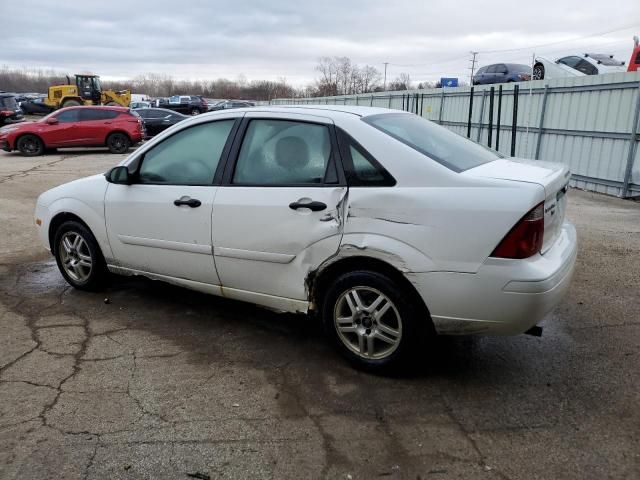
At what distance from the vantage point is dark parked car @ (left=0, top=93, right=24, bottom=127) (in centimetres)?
2677

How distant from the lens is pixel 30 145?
17.9 metres

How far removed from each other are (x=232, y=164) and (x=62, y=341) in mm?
1767

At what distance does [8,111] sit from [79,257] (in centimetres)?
2663

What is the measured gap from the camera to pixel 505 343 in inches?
151

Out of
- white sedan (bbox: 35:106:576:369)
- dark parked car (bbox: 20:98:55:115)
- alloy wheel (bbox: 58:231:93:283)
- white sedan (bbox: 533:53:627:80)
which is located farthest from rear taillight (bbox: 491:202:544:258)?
dark parked car (bbox: 20:98:55:115)

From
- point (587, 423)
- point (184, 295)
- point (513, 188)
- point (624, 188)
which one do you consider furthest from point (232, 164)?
point (624, 188)

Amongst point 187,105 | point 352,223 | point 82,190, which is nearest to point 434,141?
point 352,223

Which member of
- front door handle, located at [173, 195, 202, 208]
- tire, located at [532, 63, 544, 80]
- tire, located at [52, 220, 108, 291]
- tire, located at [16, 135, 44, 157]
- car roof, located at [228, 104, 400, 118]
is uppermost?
tire, located at [532, 63, 544, 80]

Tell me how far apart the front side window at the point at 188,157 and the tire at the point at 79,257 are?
2.93ft

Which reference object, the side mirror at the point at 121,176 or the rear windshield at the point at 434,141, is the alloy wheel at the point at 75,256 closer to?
the side mirror at the point at 121,176

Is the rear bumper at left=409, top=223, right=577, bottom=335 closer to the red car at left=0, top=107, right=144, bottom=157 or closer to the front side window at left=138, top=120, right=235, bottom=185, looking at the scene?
the front side window at left=138, top=120, right=235, bottom=185

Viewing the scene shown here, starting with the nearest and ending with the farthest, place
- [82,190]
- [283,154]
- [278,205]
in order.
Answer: [278,205]
[283,154]
[82,190]

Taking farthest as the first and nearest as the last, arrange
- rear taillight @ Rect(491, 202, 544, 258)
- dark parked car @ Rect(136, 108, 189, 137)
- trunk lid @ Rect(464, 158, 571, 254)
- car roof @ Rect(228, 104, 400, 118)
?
dark parked car @ Rect(136, 108, 189, 137)
car roof @ Rect(228, 104, 400, 118)
trunk lid @ Rect(464, 158, 571, 254)
rear taillight @ Rect(491, 202, 544, 258)

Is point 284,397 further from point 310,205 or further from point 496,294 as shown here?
point 496,294
